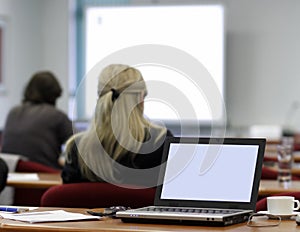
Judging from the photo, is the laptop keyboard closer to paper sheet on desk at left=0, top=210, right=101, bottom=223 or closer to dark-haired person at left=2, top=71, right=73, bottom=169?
paper sheet on desk at left=0, top=210, right=101, bottom=223

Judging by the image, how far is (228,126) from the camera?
8.91 meters

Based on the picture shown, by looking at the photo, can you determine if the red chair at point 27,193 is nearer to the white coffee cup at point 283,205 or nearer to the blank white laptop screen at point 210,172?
the blank white laptop screen at point 210,172

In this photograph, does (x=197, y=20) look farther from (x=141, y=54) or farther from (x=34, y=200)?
(x=141, y=54)

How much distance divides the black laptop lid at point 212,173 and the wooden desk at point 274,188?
87 cm

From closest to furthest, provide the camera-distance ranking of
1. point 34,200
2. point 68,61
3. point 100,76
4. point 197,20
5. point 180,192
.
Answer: point 180,192, point 100,76, point 34,200, point 197,20, point 68,61

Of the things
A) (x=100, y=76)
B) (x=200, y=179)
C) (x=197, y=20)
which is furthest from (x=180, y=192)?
A: (x=197, y=20)

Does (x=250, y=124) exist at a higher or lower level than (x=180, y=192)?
lower

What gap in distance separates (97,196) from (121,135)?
0.34m

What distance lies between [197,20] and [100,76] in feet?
17.7

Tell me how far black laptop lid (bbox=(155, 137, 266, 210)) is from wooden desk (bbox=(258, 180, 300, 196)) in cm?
87

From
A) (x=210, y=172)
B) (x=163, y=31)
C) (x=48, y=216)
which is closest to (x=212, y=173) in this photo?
(x=210, y=172)

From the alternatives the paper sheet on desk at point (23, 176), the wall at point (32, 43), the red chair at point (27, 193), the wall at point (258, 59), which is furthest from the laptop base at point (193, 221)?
the wall at point (32, 43)

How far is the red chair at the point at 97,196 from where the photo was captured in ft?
9.66

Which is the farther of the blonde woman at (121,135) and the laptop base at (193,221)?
the blonde woman at (121,135)
